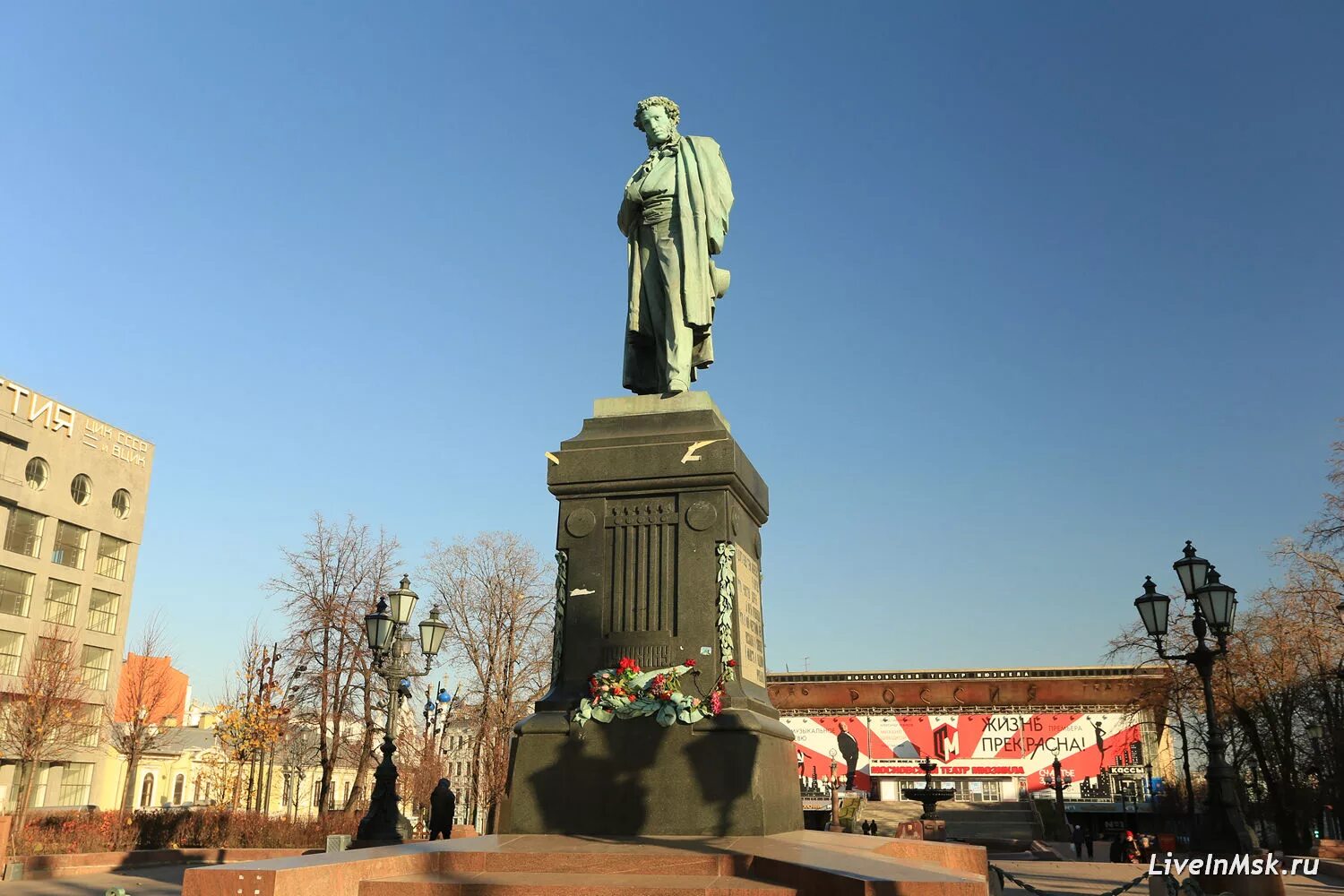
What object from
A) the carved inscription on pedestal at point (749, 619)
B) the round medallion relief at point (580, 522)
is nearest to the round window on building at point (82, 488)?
the round medallion relief at point (580, 522)

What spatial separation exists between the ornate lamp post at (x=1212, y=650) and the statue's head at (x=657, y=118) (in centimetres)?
925

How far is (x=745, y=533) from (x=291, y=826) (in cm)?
1890

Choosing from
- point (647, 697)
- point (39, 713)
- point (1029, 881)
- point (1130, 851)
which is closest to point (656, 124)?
point (647, 697)

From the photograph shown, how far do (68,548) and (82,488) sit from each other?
3.19 m

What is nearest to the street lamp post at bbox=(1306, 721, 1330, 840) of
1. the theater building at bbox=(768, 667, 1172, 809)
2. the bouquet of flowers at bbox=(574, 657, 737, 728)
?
the theater building at bbox=(768, 667, 1172, 809)

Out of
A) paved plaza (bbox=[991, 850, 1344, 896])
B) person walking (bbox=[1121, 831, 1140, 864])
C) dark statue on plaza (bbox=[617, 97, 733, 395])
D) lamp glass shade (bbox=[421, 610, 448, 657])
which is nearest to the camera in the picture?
dark statue on plaza (bbox=[617, 97, 733, 395])

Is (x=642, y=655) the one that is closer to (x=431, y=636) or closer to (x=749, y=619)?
(x=749, y=619)

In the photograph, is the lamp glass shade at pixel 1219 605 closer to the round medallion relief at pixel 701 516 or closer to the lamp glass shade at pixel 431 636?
the round medallion relief at pixel 701 516

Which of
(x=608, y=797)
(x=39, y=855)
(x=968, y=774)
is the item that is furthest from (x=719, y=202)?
(x=968, y=774)

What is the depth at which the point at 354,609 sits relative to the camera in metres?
36.6

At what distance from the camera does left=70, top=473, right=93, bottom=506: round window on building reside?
5291 cm

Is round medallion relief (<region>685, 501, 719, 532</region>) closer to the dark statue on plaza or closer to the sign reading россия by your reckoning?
the dark statue on plaza

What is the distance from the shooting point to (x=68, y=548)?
5231 cm

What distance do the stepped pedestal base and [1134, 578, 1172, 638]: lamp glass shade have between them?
7.60 m
